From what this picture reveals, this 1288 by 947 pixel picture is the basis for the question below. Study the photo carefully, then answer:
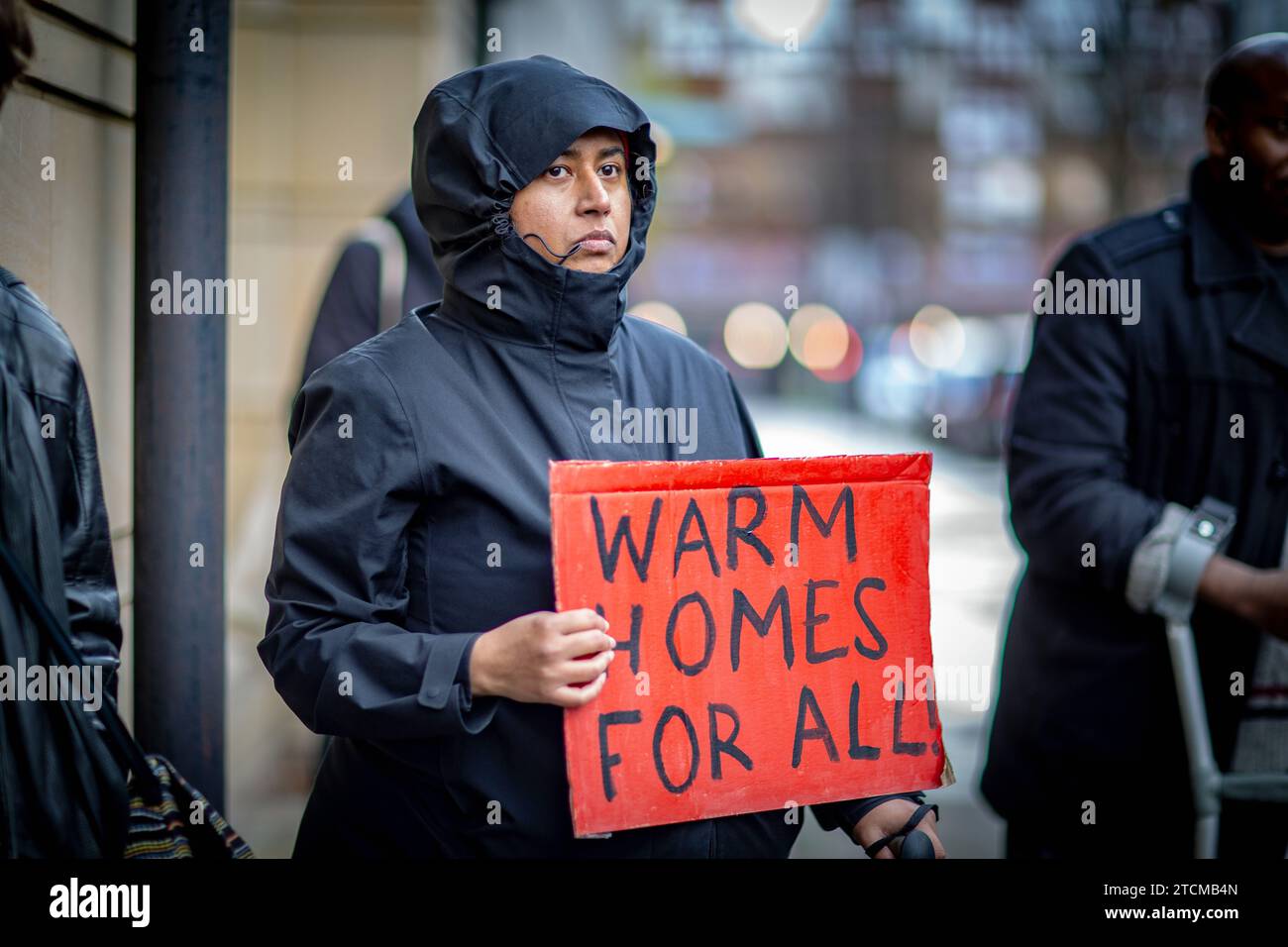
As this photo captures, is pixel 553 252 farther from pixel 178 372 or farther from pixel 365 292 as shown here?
pixel 365 292

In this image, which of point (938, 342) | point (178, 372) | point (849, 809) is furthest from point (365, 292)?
point (938, 342)

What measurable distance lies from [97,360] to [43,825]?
3.08ft

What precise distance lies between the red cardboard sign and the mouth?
13.6 inches

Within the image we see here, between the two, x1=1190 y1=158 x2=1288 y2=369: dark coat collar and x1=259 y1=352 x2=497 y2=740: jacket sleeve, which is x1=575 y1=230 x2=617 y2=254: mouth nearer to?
x1=259 y1=352 x2=497 y2=740: jacket sleeve

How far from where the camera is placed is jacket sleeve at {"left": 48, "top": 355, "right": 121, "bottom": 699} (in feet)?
6.81

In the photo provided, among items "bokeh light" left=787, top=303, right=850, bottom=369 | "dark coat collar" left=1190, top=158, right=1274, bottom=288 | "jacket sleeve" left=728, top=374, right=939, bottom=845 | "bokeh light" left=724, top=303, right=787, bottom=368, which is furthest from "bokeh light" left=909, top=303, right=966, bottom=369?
"jacket sleeve" left=728, top=374, right=939, bottom=845

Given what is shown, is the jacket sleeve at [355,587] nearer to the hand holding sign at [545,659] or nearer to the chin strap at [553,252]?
the hand holding sign at [545,659]

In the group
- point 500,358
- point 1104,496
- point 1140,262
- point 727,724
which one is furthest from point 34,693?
point 1140,262

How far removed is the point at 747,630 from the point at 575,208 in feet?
2.25

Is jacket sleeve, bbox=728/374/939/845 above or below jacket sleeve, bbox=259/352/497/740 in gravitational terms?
below

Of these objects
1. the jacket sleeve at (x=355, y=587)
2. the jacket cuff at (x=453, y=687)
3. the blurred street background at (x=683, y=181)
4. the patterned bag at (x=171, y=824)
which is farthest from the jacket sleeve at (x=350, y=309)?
the jacket cuff at (x=453, y=687)

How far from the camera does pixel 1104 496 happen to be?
2775 mm

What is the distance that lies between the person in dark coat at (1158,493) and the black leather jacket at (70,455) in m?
1.83

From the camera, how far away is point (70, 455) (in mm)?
2086
